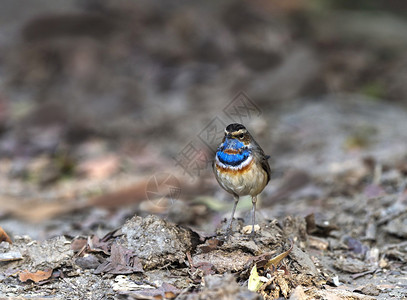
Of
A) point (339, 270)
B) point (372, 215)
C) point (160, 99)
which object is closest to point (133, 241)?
point (339, 270)

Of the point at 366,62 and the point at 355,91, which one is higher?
the point at 366,62

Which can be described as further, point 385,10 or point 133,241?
point 385,10

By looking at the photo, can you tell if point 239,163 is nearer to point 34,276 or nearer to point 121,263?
point 121,263

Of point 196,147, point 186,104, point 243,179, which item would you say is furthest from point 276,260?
point 186,104

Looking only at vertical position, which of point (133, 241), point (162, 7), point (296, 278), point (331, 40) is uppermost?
point (162, 7)

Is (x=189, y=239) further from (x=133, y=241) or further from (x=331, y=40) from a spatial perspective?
(x=331, y=40)

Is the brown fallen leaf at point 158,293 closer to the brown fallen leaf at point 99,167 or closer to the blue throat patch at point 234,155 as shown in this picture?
the blue throat patch at point 234,155
